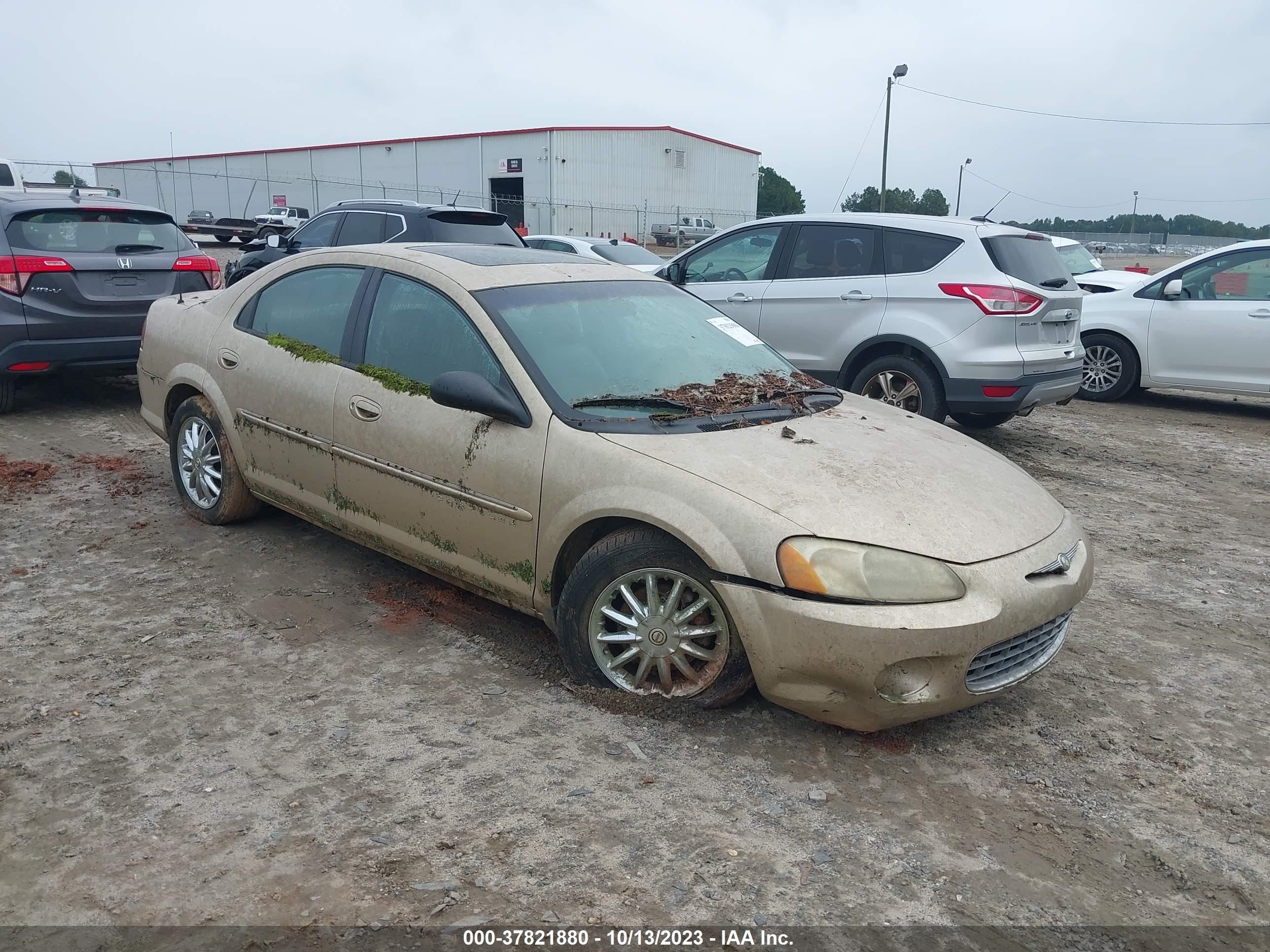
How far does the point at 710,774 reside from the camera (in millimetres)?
3295

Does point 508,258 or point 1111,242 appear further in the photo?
point 1111,242

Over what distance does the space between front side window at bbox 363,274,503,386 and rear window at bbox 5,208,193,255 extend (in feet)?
16.1

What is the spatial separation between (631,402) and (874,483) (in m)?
0.99

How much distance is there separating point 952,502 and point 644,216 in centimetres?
4324

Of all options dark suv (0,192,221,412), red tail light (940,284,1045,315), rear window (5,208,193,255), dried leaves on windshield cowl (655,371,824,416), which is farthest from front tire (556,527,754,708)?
rear window (5,208,193,255)

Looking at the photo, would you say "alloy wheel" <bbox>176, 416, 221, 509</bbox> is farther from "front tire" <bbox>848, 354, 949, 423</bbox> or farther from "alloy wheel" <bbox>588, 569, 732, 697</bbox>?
"front tire" <bbox>848, 354, 949, 423</bbox>

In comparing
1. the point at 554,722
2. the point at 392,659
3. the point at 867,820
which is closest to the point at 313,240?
the point at 392,659

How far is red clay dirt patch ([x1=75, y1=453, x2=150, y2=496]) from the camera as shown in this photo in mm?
6316

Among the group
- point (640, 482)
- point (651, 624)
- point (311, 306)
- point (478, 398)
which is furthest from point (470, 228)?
point (651, 624)

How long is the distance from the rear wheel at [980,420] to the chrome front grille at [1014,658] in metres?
4.54

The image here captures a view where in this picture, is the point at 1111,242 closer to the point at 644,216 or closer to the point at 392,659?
the point at 644,216

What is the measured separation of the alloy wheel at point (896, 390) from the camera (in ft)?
25.4

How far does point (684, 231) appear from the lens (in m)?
39.8

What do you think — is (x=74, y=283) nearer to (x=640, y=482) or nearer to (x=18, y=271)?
(x=18, y=271)
